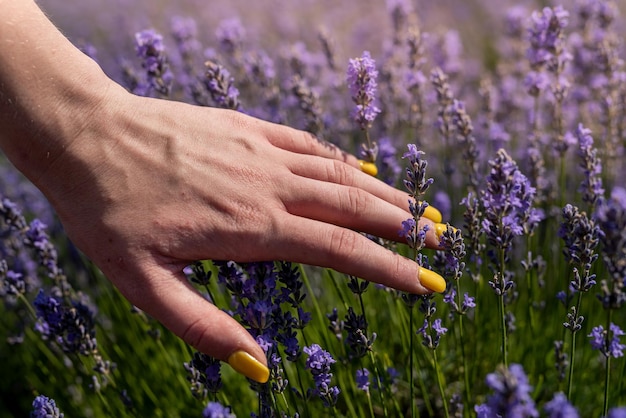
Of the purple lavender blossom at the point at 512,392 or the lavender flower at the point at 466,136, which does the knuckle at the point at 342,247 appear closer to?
the purple lavender blossom at the point at 512,392

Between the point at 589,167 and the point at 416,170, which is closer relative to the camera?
the point at 416,170

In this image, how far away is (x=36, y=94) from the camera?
1.74 m

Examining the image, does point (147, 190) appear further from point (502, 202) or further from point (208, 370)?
point (502, 202)

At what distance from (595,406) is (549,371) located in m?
0.21

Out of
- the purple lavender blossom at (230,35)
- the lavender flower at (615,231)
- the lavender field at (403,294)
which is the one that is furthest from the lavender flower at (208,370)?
the purple lavender blossom at (230,35)

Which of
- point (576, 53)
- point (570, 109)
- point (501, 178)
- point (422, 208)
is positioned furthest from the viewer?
point (570, 109)

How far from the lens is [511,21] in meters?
3.85

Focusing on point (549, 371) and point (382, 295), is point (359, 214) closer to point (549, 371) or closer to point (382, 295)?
point (382, 295)

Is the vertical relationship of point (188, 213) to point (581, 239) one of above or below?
below

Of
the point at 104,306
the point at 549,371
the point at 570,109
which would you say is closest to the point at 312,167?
the point at 549,371

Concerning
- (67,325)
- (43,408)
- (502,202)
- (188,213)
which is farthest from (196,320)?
(502,202)

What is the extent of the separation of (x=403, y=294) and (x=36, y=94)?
1.25 meters

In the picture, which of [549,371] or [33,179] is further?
[549,371]

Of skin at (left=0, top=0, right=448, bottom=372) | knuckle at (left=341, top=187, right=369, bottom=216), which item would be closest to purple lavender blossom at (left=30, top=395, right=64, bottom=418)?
skin at (left=0, top=0, right=448, bottom=372)
